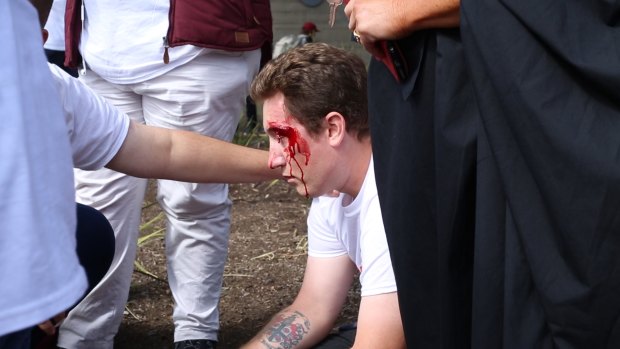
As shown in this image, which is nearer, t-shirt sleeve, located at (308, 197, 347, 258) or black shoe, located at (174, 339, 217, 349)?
t-shirt sleeve, located at (308, 197, 347, 258)

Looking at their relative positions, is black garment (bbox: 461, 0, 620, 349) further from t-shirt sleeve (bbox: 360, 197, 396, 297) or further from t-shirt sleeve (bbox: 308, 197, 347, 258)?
t-shirt sleeve (bbox: 308, 197, 347, 258)

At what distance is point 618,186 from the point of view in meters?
1.71

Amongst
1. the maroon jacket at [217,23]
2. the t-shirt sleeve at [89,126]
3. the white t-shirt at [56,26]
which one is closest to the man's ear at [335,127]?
the t-shirt sleeve at [89,126]

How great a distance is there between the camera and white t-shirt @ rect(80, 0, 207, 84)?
3295 mm

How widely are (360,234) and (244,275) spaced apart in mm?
1823

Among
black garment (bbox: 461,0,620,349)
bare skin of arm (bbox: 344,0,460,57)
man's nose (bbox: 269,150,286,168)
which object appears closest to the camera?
black garment (bbox: 461,0,620,349)

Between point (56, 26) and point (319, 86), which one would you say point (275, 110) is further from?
point (56, 26)

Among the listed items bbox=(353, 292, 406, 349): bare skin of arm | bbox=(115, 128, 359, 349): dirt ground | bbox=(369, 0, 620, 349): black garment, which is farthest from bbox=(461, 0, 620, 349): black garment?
bbox=(115, 128, 359, 349): dirt ground

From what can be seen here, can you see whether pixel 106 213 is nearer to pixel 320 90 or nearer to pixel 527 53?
pixel 320 90

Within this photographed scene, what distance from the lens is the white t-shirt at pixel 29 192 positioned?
1.29 m

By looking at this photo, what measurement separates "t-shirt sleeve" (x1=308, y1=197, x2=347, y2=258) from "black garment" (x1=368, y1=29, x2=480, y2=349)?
74 cm

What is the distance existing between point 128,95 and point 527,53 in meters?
1.92

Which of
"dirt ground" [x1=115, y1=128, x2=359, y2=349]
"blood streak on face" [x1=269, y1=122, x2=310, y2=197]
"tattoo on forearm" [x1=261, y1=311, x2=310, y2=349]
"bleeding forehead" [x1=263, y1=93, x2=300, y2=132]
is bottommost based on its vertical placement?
"dirt ground" [x1=115, y1=128, x2=359, y2=349]

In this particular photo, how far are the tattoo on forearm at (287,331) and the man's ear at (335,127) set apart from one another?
0.59 metres
